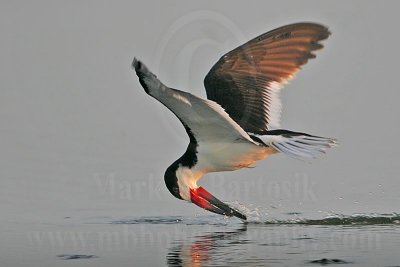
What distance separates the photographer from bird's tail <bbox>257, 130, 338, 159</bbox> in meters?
8.35

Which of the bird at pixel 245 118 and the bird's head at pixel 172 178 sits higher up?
the bird at pixel 245 118

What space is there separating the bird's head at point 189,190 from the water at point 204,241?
0.11m

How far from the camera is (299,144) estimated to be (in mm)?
8484

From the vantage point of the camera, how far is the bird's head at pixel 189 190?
9.24 metres

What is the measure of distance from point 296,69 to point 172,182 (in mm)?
1442

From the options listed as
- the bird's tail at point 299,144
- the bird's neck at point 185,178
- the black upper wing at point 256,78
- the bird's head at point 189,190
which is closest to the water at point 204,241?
the bird's head at point 189,190

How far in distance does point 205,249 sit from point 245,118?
1933 mm

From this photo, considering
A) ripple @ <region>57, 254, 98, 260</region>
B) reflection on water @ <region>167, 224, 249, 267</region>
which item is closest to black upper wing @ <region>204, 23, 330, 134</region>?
reflection on water @ <region>167, 224, 249, 267</region>

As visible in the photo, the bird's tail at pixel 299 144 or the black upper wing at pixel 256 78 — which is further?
the black upper wing at pixel 256 78

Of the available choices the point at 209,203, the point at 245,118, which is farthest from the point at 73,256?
the point at 245,118

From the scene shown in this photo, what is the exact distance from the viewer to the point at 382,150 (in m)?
11.3

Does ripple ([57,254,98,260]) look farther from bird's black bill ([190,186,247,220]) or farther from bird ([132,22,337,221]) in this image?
bird's black bill ([190,186,247,220])

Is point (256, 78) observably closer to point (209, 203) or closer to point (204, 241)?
point (209, 203)

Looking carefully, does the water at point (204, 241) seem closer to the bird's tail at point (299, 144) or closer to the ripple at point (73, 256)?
the ripple at point (73, 256)
